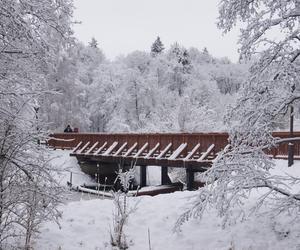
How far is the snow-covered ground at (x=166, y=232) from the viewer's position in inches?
371

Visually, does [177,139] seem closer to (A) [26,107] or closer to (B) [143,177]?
(B) [143,177]

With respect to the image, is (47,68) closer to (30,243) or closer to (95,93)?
(30,243)

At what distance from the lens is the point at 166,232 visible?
10.5m

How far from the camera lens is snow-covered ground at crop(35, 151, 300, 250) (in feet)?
30.9

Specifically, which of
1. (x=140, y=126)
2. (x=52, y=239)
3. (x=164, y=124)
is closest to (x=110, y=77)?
(x=140, y=126)

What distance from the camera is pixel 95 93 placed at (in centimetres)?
5562

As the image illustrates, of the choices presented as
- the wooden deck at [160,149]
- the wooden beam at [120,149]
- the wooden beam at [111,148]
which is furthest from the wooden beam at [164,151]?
the wooden beam at [111,148]

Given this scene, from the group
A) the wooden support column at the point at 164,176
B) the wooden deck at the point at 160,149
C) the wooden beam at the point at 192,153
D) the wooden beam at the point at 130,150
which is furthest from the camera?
the wooden support column at the point at 164,176

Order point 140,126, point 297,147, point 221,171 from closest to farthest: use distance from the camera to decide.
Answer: point 221,171
point 297,147
point 140,126

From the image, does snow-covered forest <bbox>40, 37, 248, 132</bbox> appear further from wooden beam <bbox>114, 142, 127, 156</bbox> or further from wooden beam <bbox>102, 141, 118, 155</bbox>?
wooden beam <bbox>114, 142, 127, 156</bbox>

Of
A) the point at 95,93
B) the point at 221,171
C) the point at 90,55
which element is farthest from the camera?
the point at 90,55

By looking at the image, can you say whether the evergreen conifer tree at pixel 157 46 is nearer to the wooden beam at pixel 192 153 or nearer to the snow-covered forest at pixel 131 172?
the wooden beam at pixel 192 153

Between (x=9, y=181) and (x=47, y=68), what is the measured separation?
80.6 inches

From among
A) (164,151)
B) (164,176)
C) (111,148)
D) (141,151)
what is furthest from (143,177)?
(164,151)
